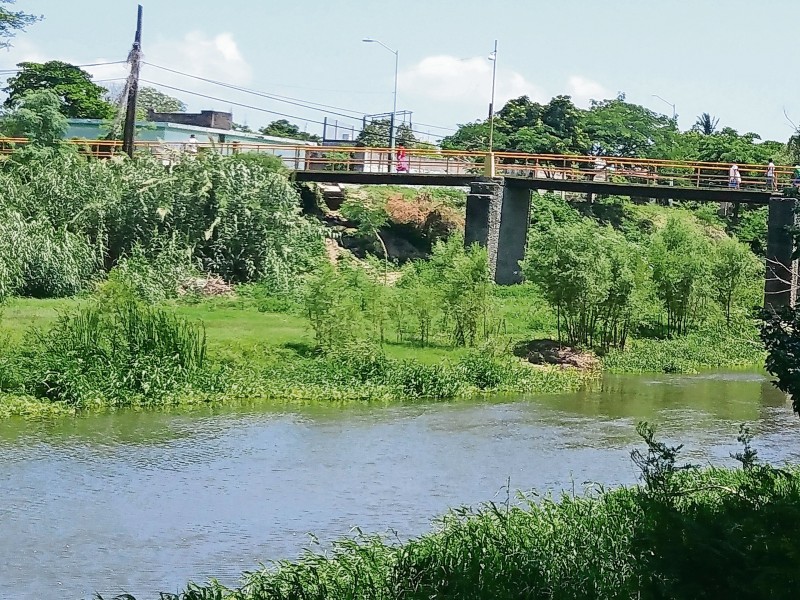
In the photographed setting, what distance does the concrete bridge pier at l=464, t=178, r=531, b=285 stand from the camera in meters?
41.4

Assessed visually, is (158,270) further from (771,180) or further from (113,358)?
(771,180)

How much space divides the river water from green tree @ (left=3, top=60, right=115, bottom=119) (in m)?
47.1

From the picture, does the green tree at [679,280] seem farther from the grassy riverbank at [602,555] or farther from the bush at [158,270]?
the grassy riverbank at [602,555]

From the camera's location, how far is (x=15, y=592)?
1055cm

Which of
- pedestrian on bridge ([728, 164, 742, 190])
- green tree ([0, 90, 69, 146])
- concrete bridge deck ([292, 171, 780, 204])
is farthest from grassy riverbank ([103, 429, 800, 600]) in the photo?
pedestrian on bridge ([728, 164, 742, 190])

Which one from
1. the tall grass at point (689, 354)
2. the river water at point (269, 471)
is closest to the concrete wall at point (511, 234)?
the tall grass at point (689, 354)

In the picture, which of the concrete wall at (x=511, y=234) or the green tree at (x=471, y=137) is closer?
the concrete wall at (x=511, y=234)

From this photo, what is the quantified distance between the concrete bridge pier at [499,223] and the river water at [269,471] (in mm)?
17319

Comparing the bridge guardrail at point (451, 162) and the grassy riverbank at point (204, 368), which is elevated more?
the bridge guardrail at point (451, 162)

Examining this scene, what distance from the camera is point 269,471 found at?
1614 cm

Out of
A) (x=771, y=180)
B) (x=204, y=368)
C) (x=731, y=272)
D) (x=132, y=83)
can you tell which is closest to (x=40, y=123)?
(x=132, y=83)

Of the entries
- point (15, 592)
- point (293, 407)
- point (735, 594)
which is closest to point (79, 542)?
point (15, 592)

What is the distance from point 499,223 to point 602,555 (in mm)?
A: 33408

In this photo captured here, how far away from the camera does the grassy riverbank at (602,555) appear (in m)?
6.37
